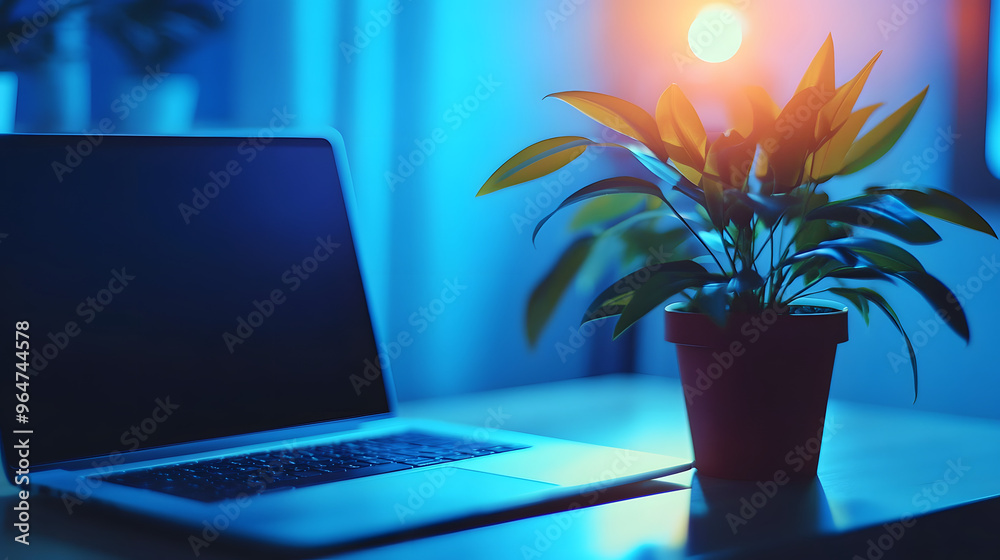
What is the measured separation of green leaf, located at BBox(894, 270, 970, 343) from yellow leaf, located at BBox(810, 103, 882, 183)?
10 cm

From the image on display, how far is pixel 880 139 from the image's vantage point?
0.86 metres

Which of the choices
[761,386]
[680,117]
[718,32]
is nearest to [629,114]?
[680,117]

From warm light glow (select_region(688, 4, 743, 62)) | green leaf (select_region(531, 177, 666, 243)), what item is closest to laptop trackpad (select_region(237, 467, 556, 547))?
green leaf (select_region(531, 177, 666, 243))

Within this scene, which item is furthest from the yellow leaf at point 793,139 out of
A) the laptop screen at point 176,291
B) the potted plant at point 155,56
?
the potted plant at point 155,56

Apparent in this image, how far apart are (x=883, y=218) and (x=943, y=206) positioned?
0.07 metres

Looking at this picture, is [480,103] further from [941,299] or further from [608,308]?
[941,299]

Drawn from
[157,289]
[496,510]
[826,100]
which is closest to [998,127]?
[826,100]

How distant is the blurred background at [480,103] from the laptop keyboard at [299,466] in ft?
0.85

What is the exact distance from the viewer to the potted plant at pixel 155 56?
1023 mm

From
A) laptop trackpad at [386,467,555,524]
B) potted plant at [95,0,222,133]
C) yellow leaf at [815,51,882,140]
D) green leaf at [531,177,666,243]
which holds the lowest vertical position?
laptop trackpad at [386,467,555,524]

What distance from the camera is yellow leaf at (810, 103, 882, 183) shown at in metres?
0.85

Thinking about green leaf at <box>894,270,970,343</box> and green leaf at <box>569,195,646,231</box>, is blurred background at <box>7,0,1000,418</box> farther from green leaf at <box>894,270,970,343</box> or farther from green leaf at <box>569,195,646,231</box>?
green leaf at <box>894,270,970,343</box>

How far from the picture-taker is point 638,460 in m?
0.84

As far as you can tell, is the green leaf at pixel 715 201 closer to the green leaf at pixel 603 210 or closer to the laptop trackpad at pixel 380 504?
the green leaf at pixel 603 210
